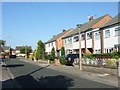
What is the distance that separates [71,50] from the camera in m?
56.1

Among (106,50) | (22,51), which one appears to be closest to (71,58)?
(106,50)

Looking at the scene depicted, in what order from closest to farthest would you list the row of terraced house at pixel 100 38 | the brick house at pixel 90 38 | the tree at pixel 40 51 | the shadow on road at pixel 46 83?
the shadow on road at pixel 46 83
the row of terraced house at pixel 100 38
the brick house at pixel 90 38
the tree at pixel 40 51

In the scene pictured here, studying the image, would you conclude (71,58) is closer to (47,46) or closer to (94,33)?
(94,33)

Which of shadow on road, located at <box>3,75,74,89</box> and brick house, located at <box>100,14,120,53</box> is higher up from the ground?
brick house, located at <box>100,14,120,53</box>

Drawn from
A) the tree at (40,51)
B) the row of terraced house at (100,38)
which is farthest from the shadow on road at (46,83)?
the tree at (40,51)

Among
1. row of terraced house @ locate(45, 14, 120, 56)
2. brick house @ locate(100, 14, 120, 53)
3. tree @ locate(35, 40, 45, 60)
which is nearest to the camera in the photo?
brick house @ locate(100, 14, 120, 53)

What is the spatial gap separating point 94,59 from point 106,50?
36.2 ft

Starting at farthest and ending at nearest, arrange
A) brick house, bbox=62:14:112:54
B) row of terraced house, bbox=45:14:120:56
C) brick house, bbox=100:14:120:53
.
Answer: brick house, bbox=62:14:112:54
row of terraced house, bbox=45:14:120:56
brick house, bbox=100:14:120:53

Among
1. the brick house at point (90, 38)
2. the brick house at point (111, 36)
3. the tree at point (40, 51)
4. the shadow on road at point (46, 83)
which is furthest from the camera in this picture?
the tree at point (40, 51)

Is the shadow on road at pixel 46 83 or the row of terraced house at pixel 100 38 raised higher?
the row of terraced house at pixel 100 38

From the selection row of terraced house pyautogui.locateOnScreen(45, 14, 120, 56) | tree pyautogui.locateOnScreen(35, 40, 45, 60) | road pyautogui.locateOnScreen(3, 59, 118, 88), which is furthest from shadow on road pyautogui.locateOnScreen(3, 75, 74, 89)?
tree pyautogui.locateOnScreen(35, 40, 45, 60)

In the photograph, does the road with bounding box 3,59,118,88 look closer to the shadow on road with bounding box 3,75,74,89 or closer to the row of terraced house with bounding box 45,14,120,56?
the shadow on road with bounding box 3,75,74,89

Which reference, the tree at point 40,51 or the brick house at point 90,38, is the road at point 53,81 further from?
the tree at point 40,51

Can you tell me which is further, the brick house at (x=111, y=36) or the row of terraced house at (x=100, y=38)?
the row of terraced house at (x=100, y=38)
